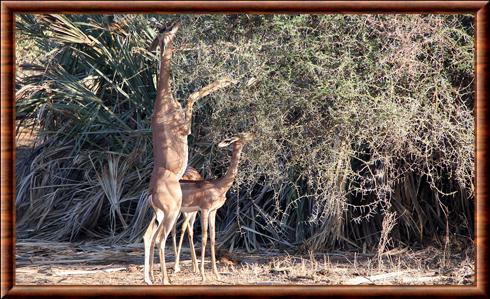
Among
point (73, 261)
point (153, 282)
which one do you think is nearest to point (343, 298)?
point (153, 282)

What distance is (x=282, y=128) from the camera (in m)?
8.90

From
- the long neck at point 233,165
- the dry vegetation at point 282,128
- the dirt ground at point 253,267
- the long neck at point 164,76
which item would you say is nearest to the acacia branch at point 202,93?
the long neck at point 164,76

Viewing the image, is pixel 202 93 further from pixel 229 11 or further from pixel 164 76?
pixel 229 11

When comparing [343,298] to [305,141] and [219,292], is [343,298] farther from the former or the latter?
[305,141]

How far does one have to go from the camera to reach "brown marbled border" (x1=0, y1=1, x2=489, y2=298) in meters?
5.77

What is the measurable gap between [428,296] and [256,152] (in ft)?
11.9

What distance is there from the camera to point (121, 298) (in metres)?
5.82

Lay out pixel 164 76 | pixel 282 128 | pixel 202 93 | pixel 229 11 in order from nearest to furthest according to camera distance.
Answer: pixel 229 11
pixel 202 93
pixel 164 76
pixel 282 128

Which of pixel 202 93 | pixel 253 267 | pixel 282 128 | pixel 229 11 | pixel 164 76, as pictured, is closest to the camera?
pixel 229 11

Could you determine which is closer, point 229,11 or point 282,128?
point 229,11

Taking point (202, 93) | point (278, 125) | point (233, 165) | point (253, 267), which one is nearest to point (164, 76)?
point (202, 93)

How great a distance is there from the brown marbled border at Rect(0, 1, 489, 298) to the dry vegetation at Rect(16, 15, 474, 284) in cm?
218

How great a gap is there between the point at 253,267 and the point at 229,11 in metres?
4.18

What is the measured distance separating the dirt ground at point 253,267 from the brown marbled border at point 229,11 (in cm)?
253
